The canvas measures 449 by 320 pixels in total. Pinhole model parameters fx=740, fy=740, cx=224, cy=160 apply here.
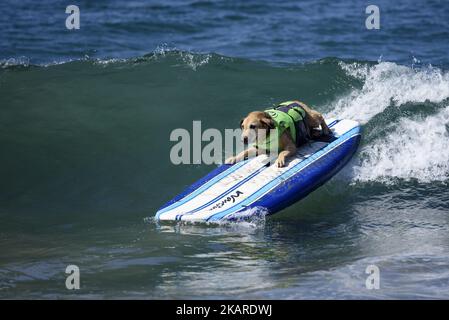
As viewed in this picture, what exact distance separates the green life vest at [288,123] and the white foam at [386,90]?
2548 millimetres

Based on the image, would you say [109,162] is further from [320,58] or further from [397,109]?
[320,58]

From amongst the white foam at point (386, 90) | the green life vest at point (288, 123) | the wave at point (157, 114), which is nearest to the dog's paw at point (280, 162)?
the green life vest at point (288, 123)

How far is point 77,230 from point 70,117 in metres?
4.10

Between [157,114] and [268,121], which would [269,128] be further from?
[157,114]

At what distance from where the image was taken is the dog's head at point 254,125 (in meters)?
9.00

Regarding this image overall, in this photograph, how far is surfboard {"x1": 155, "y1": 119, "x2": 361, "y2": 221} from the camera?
29.8 feet

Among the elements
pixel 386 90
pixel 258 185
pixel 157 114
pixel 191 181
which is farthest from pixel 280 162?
pixel 386 90

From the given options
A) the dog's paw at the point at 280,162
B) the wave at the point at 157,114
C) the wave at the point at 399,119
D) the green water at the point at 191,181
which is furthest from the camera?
the wave at the point at 399,119

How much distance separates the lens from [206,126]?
41.7 feet

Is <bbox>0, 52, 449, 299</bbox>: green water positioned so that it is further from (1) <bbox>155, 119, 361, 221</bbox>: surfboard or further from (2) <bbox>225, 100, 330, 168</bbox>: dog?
(2) <bbox>225, 100, 330, 168</bbox>: dog

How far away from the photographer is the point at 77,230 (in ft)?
30.8

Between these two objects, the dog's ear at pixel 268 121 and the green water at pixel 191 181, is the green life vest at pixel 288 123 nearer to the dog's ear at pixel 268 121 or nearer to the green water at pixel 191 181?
the dog's ear at pixel 268 121

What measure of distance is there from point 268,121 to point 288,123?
1.65 ft
